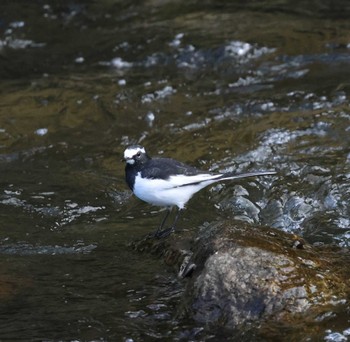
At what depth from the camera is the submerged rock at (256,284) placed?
5758 millimetres

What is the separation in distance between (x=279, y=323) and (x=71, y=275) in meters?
→ 2.20

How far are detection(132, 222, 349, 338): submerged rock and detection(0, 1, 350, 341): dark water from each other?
0.68ft

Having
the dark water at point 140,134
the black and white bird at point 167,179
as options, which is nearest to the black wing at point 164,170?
the black and white bird at point 167,179

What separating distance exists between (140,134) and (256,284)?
5801mm

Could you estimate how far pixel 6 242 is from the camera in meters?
8.15

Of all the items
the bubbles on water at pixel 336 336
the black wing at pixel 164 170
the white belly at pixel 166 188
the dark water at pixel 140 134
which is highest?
→ the black wing at pixel 164 170

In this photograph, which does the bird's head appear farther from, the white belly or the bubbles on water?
the bubbles on water

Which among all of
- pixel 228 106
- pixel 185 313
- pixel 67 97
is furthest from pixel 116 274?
pixel 67 97

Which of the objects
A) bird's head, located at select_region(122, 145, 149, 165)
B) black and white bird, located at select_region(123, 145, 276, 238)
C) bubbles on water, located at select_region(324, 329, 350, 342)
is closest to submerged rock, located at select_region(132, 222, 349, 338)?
bubbles on water, located at select_region(324, 329, 350, 342)

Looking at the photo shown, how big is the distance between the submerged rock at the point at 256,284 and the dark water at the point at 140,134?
208 millimetres

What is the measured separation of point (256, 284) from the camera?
227 inches

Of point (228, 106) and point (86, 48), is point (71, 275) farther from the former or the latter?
point (86, 48)

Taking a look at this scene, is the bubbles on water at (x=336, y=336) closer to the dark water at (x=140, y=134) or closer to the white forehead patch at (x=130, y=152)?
the dark water at (x=140, y=134)

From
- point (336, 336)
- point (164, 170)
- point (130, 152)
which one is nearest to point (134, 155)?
point (130, 152)
